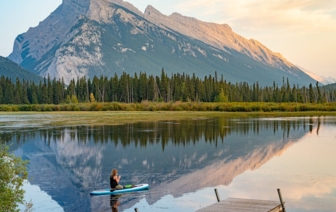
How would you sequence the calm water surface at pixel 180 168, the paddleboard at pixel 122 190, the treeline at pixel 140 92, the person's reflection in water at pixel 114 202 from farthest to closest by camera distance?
the treeline at pixel 140 92 → the paddleboard at pixel 122 190 → the calm water surface at pixel 180 168 → the person's reflection in water at pixel 114 202

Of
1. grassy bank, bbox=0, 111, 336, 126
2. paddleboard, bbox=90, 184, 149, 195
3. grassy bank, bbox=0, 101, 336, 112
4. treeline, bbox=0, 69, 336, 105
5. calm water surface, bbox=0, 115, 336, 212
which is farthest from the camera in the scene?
treeline, bbox=0, 69, 336, 105

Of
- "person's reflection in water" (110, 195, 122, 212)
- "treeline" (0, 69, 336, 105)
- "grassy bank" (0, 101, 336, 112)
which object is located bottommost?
"person's reflection in water" (110, 195, 122, 212)

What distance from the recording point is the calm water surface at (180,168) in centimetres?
2103

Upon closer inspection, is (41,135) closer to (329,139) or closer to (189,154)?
(189,154)

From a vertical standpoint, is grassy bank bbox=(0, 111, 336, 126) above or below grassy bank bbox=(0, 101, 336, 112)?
below

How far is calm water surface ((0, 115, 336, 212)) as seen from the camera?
2103 centimetres

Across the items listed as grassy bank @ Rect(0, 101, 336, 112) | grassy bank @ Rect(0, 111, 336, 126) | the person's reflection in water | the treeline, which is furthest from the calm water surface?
the treeline

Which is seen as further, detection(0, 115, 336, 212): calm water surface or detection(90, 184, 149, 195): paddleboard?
detection(90, 184, 149, 195): paddleboard

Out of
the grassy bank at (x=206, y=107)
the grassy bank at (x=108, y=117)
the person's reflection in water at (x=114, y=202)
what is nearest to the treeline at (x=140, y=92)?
the grassy bank at (x=206, y=107)

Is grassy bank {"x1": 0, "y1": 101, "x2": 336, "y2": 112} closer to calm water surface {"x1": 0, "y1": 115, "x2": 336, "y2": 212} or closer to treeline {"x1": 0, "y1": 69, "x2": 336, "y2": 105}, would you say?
treeline {"x1": 0, "y1": 69, "x2": 336, "y2": 105}

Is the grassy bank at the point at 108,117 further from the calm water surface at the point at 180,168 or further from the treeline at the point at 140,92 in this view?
the treeline at the point at 140,92

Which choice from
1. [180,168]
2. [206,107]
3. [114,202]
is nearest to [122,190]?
[114,202]

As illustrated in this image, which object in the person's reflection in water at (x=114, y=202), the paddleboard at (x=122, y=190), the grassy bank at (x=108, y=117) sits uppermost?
the grassy bank at (x=108, y=117)

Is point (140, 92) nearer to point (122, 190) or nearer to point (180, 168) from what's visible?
point (180, 168)
